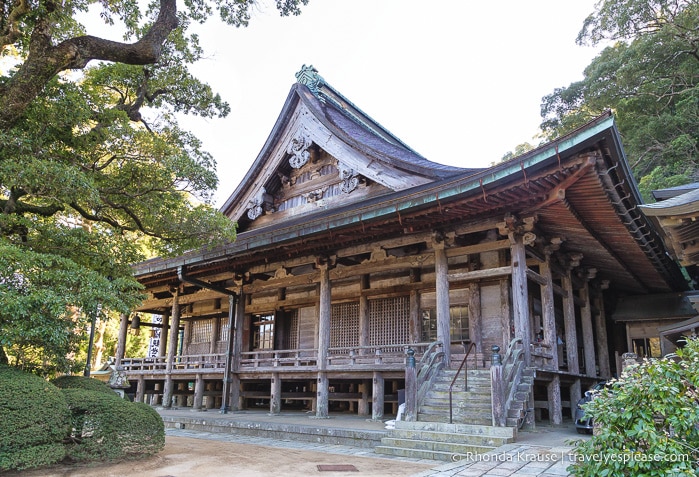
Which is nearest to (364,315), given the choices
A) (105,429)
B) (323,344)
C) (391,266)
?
(391,266)

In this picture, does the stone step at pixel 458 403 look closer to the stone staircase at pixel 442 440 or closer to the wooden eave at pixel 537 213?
the stone staircase at pixel 442 440

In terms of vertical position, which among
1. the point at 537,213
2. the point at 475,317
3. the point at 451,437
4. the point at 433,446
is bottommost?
the point at 433,446

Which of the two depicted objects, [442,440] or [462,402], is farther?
[462,402]

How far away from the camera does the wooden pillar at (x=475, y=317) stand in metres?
12.9

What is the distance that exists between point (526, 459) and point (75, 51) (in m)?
9.34

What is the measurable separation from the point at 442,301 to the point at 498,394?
317 centimetres

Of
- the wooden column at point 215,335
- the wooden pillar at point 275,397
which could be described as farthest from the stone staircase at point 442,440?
the wooden column at point 215,335

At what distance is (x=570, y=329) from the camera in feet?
43.6

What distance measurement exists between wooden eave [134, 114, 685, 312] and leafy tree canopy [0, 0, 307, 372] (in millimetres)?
3175

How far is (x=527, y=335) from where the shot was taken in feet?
34.1

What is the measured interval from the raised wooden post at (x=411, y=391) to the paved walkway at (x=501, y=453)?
40.5 inches

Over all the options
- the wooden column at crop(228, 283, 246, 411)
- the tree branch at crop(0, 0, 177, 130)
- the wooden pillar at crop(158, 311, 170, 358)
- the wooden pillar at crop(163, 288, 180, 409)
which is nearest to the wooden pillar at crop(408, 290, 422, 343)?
the wooden column at crop(228, 283, 246, 411)

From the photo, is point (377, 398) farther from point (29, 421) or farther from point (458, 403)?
point (29, 421)

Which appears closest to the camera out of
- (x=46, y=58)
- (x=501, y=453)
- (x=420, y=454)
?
(x=501, y=453)
